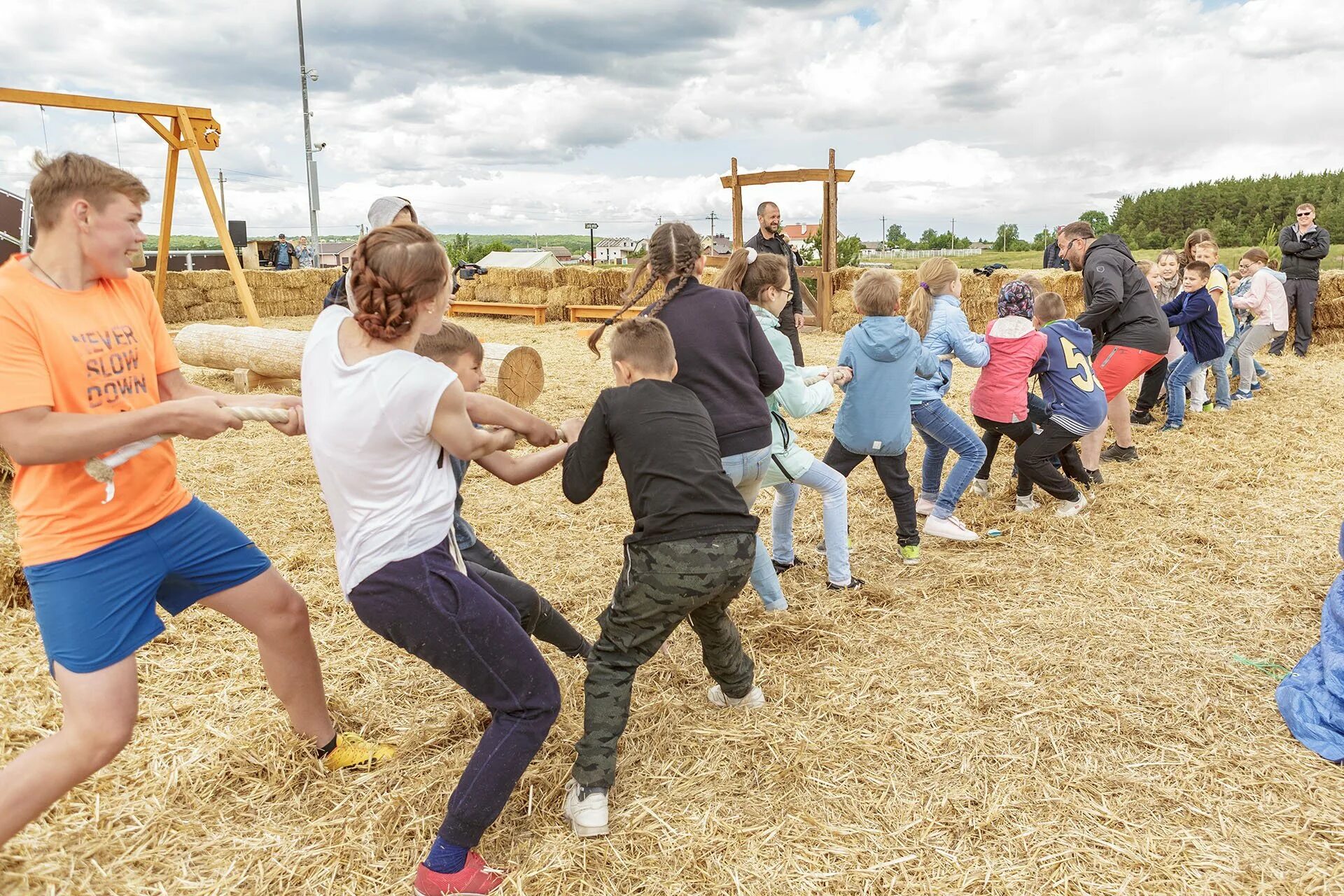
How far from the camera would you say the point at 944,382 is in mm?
5465

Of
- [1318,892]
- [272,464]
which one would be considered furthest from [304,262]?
[1318,892]

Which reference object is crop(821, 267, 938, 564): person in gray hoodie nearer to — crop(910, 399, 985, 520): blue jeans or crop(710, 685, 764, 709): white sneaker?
crop(910, 399, 985, 520): blue jeans

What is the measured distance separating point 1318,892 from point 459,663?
102 inches

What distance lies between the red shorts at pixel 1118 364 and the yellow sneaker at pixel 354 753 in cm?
592

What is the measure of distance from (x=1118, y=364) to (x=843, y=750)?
4.91m

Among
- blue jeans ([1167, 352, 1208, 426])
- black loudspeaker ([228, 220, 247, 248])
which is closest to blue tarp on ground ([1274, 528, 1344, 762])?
blue jeans ([1167, 352, 1208, 426])

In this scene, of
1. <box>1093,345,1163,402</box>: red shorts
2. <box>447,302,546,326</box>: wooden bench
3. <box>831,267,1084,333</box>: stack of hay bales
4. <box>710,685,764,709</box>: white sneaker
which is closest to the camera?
<box>710,685,764,709</box>: white sneaker

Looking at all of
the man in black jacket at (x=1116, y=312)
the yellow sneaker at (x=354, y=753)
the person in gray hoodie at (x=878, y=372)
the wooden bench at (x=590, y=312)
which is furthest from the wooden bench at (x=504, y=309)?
the yellow sneaker at (x=354, y=753)

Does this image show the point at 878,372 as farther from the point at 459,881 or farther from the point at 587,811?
the point at 459,881

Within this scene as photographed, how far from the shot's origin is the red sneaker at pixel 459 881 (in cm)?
247

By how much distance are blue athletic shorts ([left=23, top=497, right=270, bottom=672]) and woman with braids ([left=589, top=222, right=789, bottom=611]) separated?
151 centimetres

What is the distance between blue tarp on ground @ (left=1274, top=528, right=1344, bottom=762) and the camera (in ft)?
10.4

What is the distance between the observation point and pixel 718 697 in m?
3.60

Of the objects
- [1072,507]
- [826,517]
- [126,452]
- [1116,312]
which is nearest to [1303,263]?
[1116,312]
